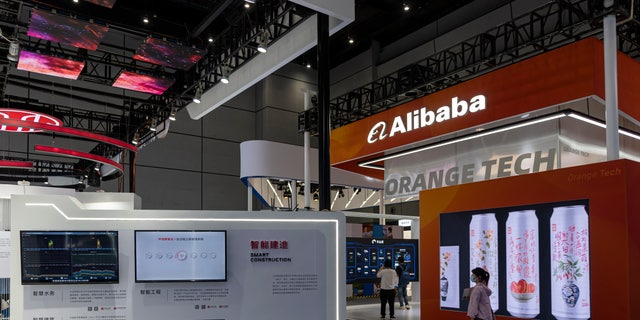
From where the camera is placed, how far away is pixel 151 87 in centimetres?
1097

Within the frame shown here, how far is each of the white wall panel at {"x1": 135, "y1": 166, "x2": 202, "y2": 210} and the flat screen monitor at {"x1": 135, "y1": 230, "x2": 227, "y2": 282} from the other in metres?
12.3

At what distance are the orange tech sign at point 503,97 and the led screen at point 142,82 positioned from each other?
4009mm

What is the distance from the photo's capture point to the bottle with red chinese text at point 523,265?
677cm

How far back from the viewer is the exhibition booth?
5.95 meters

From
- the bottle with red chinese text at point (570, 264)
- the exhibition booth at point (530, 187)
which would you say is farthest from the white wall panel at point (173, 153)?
the bottle with red chinese text at point (570, 264)

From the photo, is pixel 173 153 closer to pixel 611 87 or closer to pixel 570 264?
pixel 570 264

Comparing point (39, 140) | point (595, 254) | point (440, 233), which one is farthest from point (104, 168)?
point (595, 254)

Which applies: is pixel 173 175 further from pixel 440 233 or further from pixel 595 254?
pixel 595 254

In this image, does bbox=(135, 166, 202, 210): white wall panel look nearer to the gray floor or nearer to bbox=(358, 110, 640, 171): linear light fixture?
the gray floor

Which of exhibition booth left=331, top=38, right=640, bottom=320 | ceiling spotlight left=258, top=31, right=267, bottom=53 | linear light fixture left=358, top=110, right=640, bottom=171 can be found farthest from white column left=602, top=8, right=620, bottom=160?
ceiling spotlight left=258, top=31, right=267, bottom=53

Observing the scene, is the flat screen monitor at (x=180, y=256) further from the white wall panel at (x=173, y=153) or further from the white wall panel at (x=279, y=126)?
the white wall panel at (x=279, y=126)

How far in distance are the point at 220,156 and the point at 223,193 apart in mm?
1262

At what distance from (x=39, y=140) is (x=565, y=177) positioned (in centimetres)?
1410

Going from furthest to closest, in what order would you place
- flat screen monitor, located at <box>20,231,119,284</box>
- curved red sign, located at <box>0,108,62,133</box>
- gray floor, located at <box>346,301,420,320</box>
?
1. gray floor, located at <box>346,301,420,320</box>
2. curved red sign, located at <box>0,108,62,133</box>
3. flat screen monitor, located at <box>20,231,119,284</box>
